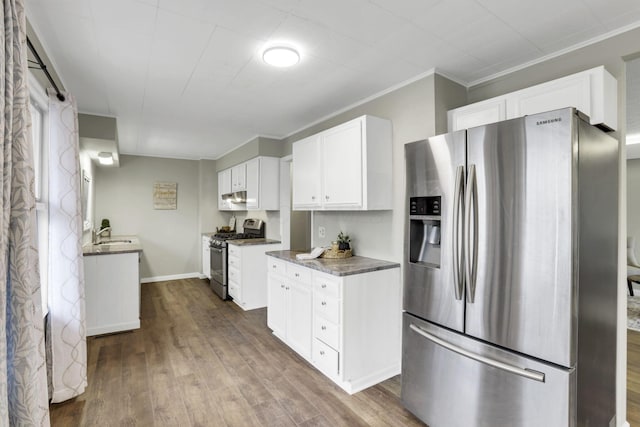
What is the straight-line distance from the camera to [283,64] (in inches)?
90.7

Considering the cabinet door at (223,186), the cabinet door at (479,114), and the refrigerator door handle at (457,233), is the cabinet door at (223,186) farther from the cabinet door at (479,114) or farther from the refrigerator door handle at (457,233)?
the refrigerator door handle at (457,233)

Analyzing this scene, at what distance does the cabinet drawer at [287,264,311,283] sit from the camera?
2.83 m

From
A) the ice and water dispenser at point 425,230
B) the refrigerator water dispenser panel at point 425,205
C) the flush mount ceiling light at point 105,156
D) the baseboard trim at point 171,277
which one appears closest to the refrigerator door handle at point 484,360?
the ice and water dispenser at point 425,230

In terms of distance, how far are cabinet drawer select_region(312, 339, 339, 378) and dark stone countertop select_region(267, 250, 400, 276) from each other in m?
0.64

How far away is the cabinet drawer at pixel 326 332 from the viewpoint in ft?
8.13

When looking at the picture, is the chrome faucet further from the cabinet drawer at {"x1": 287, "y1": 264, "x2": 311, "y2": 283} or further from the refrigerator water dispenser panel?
the refrigerator water dispenser panel

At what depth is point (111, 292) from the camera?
3561 millimetres

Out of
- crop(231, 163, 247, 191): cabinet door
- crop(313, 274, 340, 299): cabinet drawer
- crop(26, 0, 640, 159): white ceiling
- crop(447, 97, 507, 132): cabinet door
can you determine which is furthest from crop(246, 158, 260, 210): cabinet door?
crop(447, 97, 507, 132): cabinet door

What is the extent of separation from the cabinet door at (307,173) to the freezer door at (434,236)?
124cm

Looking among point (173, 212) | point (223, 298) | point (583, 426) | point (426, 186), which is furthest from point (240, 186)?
point (583, 426)

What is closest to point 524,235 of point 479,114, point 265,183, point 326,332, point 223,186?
point 479,114

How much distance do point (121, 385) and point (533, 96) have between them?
3668 mm

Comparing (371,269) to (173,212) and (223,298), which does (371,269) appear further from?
(173,212)

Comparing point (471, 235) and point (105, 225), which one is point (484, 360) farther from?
point (105, 225)
